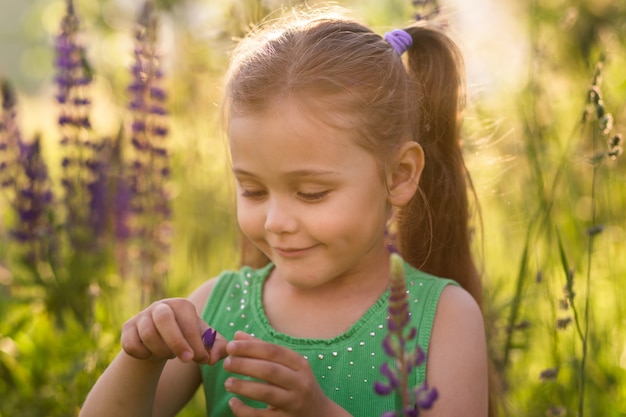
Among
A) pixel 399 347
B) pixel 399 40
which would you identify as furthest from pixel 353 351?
pixel 399 347

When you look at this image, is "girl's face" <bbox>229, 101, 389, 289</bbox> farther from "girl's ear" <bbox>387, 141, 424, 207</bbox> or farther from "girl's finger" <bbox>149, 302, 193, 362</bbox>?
"girl's finger" <bbox>149, 302, 193, 362</bbox>

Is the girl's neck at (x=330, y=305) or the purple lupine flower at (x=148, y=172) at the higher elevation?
the purple lupine flower at (x=148, y=172)

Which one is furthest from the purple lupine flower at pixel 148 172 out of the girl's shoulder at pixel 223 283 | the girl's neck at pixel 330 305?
the girl's neck at pixel 330 305

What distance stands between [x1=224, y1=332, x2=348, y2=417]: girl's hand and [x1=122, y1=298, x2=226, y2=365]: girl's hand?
11 cm

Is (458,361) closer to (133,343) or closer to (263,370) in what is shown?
(263,370)

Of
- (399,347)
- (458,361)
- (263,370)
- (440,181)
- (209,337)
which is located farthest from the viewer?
(440,181)

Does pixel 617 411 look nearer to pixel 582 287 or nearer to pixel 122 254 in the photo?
pixel 582 287

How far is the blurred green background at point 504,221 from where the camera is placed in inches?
99.3

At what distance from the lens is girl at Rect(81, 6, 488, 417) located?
5.81 ft

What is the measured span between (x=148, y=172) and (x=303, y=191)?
1.50 meters

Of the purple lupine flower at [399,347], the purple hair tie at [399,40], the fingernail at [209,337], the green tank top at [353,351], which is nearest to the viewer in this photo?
the purple lupine flower at [399,347]

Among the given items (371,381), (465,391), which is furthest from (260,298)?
(465,391)

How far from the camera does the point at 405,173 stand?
209 centimetres

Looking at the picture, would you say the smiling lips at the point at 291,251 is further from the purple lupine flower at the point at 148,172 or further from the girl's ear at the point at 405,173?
the purple lupine flower at the point at 148,172
